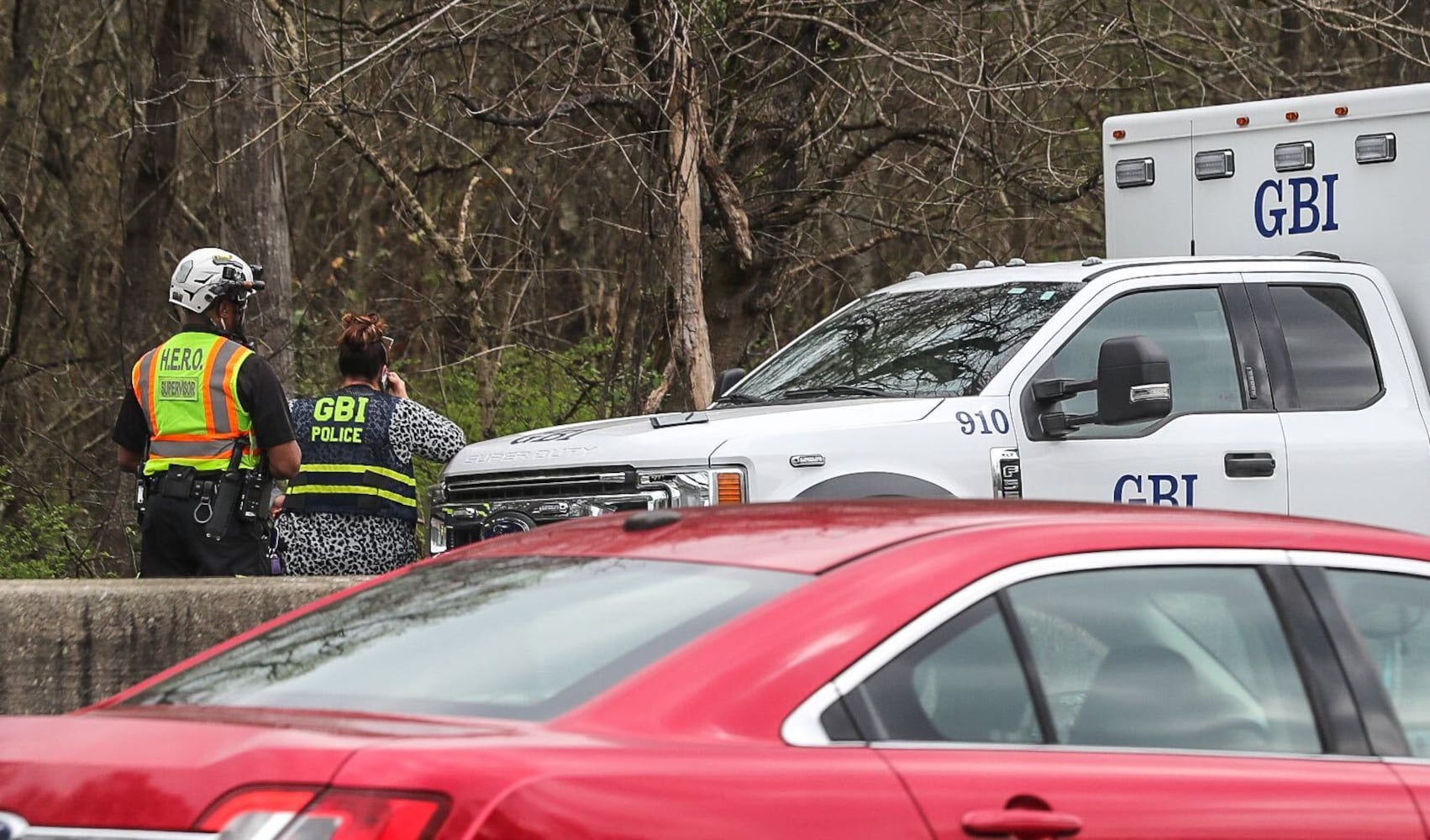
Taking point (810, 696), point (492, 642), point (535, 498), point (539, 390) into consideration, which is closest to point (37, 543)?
point (539, 390)

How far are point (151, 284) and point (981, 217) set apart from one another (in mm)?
6751

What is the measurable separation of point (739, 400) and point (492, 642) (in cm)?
494

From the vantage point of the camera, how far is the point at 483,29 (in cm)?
1191

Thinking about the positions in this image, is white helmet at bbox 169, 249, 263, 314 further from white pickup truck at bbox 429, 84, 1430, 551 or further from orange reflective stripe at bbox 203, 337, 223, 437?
white pickup truck at bbox 429, 84, 1430, 551

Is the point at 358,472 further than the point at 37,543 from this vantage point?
No

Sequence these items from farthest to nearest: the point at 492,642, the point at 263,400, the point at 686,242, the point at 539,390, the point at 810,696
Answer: the point at 539,390 → the point at 686,242 → the point at 263,400 → the point at 492,642 → the point at 810,696

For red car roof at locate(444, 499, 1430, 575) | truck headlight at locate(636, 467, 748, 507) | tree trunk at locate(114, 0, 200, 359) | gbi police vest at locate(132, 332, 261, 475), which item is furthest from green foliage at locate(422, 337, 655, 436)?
red car roof at locate(444, 499, 1430, 575)

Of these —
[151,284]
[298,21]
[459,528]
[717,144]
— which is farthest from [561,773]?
[151,284]

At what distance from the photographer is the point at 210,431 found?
7.71 metres

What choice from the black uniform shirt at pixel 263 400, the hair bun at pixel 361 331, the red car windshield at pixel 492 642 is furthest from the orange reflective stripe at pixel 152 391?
the red car windshield at pixel 492 642

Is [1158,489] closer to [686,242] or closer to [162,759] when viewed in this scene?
[686,242]

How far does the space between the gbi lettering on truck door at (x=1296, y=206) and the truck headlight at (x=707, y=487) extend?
3673 millimetres

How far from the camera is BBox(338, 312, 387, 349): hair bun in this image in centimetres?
788

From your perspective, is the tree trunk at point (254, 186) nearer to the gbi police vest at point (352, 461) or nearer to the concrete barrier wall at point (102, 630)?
the gbi police vest at point (352, 461)
